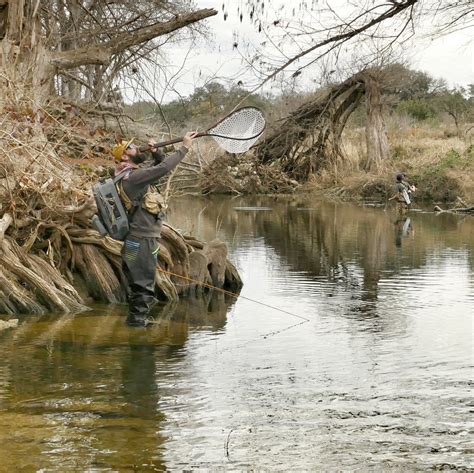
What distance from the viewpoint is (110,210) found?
390 inches

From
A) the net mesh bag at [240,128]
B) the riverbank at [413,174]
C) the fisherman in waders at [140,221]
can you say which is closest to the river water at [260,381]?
the fisherman in waders at [140,221]

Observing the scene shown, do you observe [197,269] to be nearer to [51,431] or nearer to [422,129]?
[51,431]

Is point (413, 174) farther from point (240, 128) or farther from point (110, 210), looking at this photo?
point (110, 210)

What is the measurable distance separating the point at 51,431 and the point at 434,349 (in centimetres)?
409

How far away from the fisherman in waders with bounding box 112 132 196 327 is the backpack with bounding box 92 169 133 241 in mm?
115

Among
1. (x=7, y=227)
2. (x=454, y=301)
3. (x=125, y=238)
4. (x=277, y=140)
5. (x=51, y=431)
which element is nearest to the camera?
(x=51, y=431)

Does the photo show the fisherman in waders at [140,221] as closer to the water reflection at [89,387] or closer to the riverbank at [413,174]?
the water reflection at [89,387]

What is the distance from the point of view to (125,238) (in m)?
10.2

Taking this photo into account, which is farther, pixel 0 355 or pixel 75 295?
pixel 75 295

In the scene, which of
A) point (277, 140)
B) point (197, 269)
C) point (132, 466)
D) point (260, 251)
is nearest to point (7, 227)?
point (197, 269)

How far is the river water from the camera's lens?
571cm

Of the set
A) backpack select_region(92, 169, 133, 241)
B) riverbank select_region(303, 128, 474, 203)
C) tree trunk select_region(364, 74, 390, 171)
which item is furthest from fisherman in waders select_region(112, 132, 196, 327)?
tree trunk select_region(364, 74, 390, 171)

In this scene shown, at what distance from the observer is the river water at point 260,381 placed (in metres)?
5.71

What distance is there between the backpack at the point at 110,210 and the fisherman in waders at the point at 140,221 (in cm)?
11
